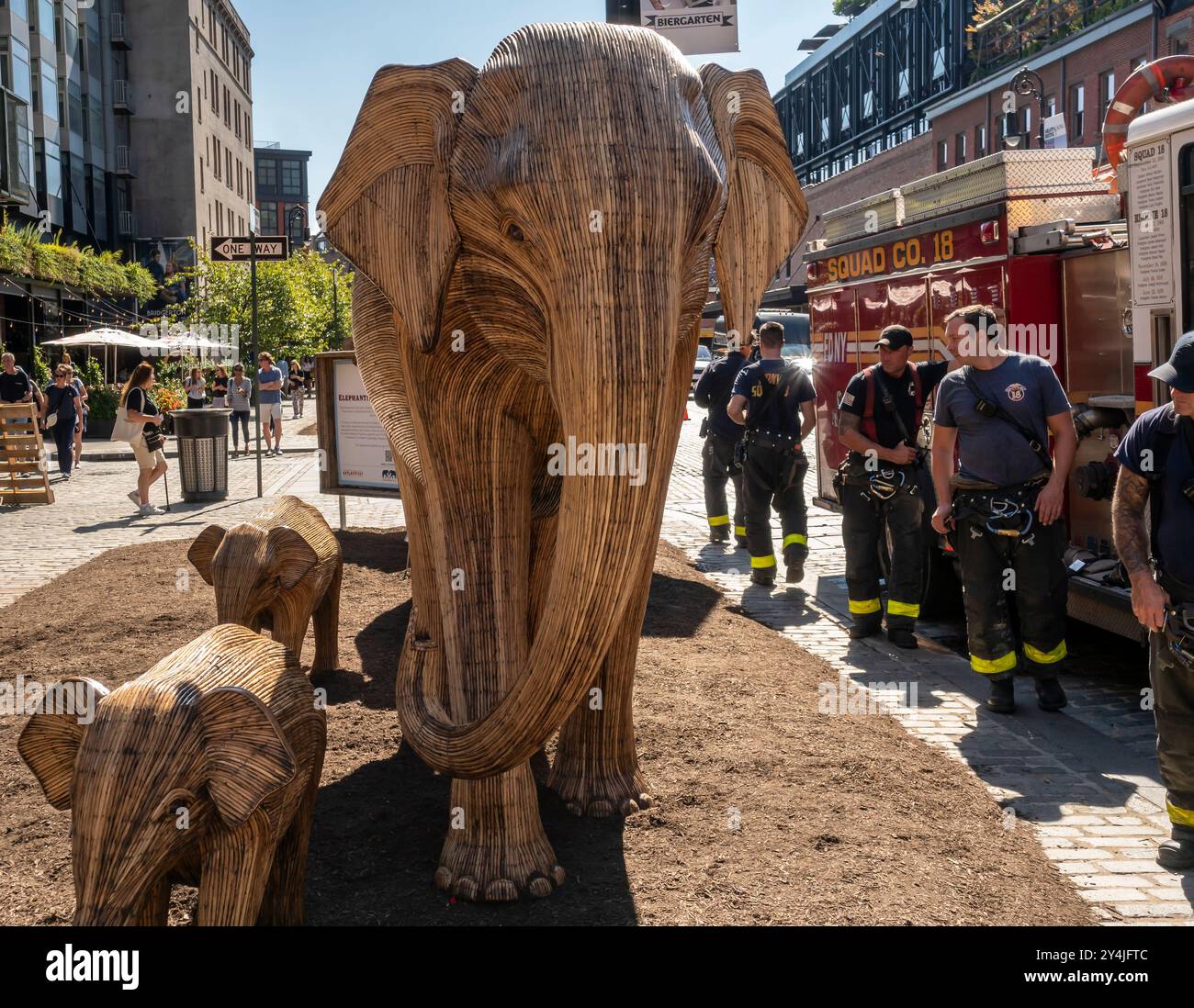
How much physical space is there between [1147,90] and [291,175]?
146 m

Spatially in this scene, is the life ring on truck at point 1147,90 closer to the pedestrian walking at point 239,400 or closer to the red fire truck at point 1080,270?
the red fire truck at point 1080,270

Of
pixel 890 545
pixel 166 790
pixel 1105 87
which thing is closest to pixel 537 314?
pixel 166 790

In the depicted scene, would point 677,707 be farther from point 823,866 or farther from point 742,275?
point 742,275

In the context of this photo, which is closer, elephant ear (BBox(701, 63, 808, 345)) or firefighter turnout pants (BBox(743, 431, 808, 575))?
elephant ear (BBox(701, 63, 808, 345))

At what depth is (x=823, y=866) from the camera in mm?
4387

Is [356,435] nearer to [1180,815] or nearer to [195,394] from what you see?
[1180,815]

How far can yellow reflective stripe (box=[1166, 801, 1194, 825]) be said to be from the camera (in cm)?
471

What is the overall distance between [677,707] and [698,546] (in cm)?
691

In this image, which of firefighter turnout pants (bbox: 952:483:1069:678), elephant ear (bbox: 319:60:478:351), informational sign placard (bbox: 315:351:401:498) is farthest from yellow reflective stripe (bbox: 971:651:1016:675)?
informational sign placard (bbox: 315:351:401:498)

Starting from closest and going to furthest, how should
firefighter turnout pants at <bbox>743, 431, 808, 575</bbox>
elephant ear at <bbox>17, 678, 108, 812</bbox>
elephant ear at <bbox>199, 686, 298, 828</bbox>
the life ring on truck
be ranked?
elephant ear at <bbox>199, 686, 298, 828</bbox>, elephant ear at <bbox>17, 678, 108, 812</bbox>, the life ring on truck, firefighter turnout pants at <bbox>743, 431, 808, 575</bbox>

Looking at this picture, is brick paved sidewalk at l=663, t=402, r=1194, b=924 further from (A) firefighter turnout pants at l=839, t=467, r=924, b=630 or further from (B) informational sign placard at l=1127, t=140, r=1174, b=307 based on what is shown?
(B) informational sign placard at l=1127, t=140, r=1174, b=307

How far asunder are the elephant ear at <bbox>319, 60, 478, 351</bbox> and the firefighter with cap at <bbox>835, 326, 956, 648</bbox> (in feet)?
17.9

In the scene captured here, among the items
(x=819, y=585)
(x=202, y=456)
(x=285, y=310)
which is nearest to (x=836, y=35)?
(x=285, y=310)

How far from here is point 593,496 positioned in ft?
10.5
